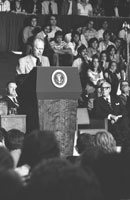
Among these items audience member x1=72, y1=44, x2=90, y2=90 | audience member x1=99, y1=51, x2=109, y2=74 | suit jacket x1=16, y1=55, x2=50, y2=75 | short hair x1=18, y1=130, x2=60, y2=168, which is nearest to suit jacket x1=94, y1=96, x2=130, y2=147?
suit jacket x1=16, y1=55, x2=50, y2=75

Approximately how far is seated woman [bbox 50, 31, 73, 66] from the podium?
4.85 meters

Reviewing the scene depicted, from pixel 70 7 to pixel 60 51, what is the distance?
13.0 ft

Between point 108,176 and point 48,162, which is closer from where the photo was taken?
point 48,162

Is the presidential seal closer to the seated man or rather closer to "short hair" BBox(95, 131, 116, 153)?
"short hair" BBox(95, 131, 116, 153)

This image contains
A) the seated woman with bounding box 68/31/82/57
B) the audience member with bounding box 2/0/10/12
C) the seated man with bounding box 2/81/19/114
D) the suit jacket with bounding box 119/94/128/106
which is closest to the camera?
the seated man with bounding box 2/81/19/114

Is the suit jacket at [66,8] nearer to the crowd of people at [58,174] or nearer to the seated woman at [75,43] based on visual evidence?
the seated woman at [75,43]

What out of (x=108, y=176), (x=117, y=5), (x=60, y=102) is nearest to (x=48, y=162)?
(x=108, y=176)

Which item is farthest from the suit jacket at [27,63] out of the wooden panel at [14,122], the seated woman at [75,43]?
the seated woman at [75,43]

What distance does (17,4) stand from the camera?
14125 millimetres

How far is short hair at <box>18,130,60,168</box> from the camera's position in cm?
282

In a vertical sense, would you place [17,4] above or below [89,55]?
above

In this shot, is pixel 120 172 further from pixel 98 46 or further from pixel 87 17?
pixel 87 17

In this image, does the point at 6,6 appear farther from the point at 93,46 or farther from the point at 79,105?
the point at 79,105

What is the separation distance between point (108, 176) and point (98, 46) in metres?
11.6
